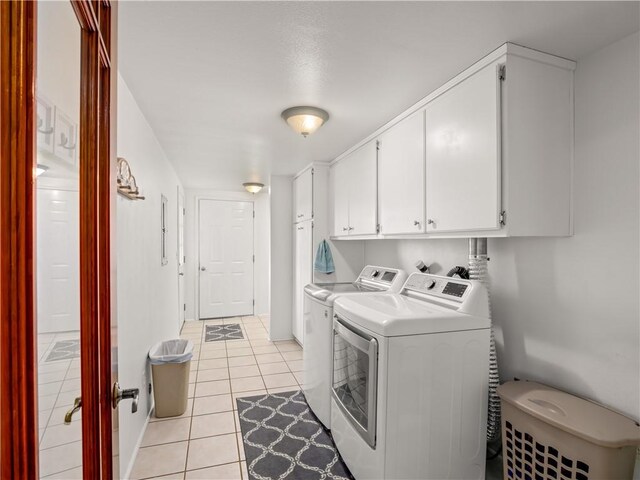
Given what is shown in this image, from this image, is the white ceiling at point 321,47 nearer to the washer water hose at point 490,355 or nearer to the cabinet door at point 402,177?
the cabinet door at point 402,177

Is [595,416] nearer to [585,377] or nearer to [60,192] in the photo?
[585,377]

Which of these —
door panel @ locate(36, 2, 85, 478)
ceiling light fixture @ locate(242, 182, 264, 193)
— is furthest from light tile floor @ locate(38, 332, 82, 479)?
ceiling light fixture @ locate(242, 182, 264, 193)

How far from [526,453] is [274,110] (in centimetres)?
229

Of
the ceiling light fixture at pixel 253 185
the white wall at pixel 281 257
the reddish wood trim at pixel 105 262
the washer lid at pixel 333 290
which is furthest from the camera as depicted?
the ceiling light fixture at pixel 253 185

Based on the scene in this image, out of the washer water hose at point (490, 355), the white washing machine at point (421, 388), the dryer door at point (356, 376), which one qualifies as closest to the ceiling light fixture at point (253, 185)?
the dryer door at point (356, 376)

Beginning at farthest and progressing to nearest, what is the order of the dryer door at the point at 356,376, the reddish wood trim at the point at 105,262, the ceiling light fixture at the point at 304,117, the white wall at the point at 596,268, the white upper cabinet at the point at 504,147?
the ceiling light fixture at the point at 304,117
the dryer door at the point at 356,376
the white upper cabinet at the point at 504,147
the white wall at the point at 596,268
the reddish wood trim at the point at 105,262

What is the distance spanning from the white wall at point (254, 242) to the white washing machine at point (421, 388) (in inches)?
171

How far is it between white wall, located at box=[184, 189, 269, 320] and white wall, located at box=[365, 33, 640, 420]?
471 centimetres

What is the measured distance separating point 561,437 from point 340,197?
2.52 m

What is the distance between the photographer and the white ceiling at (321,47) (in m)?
1.24

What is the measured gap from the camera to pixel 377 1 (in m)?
1.19

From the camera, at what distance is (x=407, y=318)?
1617 millimetres

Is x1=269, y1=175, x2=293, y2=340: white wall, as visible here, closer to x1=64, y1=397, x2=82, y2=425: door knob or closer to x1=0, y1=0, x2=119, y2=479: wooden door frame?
x1=64, y1=397, x2=82, y2=425: door knob

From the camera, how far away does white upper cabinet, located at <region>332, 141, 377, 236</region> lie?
2.72 meters
